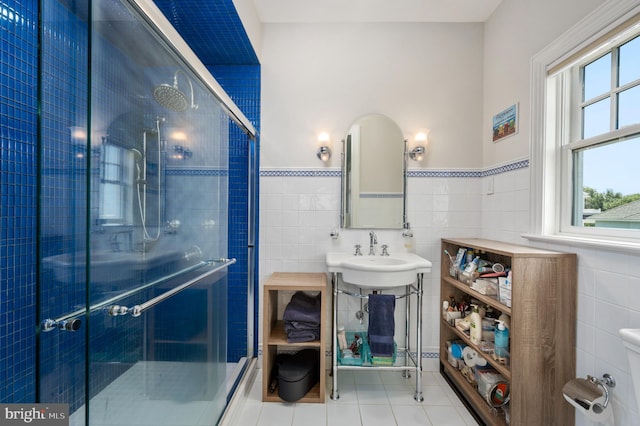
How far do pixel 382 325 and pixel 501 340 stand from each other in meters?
0.62

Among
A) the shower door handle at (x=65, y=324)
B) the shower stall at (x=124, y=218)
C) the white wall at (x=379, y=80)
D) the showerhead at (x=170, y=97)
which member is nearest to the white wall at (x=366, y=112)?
the white wall at (x=379, y=80)

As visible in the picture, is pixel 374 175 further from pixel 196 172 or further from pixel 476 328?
pixel 196 172

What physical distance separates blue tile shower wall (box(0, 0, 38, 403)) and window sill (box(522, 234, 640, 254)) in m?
2.38

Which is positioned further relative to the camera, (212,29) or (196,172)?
(212,29)

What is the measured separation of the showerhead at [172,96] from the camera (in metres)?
1.01

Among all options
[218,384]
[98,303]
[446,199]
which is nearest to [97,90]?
[98,303]

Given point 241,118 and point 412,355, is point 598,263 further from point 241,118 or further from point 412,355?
point 241,118

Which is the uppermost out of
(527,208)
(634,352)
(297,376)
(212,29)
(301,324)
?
(212,29)

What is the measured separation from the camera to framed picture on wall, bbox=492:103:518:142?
1.82 m

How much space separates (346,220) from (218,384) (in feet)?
4.26

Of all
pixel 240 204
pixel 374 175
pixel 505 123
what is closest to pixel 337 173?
pixel 374 175

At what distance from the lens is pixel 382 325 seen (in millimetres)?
1765

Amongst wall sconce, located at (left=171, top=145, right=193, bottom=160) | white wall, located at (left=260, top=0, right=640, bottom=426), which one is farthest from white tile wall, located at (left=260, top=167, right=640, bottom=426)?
wall sconce, located at (left=171, top=145, right=193, bottom=160)

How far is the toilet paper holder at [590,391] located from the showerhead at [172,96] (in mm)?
1950
